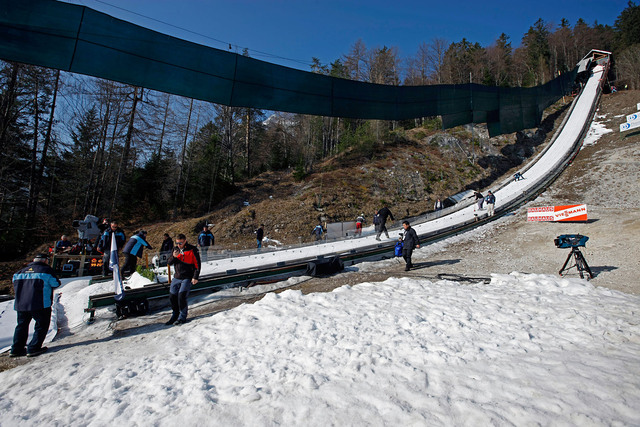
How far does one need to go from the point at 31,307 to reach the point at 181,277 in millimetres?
2187

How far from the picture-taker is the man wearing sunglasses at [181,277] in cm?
573

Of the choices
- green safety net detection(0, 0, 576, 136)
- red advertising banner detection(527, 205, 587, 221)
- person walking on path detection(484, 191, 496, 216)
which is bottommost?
red advertising banner detection(527, 205, 587, 221)

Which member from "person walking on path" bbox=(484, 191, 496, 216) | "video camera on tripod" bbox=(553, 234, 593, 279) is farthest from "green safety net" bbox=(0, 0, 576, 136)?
"video camera on tripod" bbox=(553, 234, 593, 279)

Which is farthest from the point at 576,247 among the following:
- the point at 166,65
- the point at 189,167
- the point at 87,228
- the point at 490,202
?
the point at 189,167

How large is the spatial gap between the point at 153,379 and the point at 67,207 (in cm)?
2616

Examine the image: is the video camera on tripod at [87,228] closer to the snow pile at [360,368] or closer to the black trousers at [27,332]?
the snow pile at [360,368]

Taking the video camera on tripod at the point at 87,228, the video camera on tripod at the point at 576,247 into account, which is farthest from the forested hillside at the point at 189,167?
the video camera on tripod at the point at 576,247

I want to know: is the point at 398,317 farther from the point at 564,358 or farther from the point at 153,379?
the point at 153,379

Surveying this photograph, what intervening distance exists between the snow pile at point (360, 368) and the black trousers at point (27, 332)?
11.7 inches

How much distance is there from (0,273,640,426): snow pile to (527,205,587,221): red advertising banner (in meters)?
9.67

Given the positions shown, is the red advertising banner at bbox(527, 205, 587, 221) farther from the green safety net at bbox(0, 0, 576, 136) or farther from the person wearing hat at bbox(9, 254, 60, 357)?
the person wearing hat at bbox(9, 254, 60, 357)

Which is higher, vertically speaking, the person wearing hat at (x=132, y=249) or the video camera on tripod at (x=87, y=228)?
the video camera on tripod at (x=87, y=228)

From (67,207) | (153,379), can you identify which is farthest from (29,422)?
(67,207)

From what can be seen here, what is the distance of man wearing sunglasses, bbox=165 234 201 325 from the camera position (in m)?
5.73
